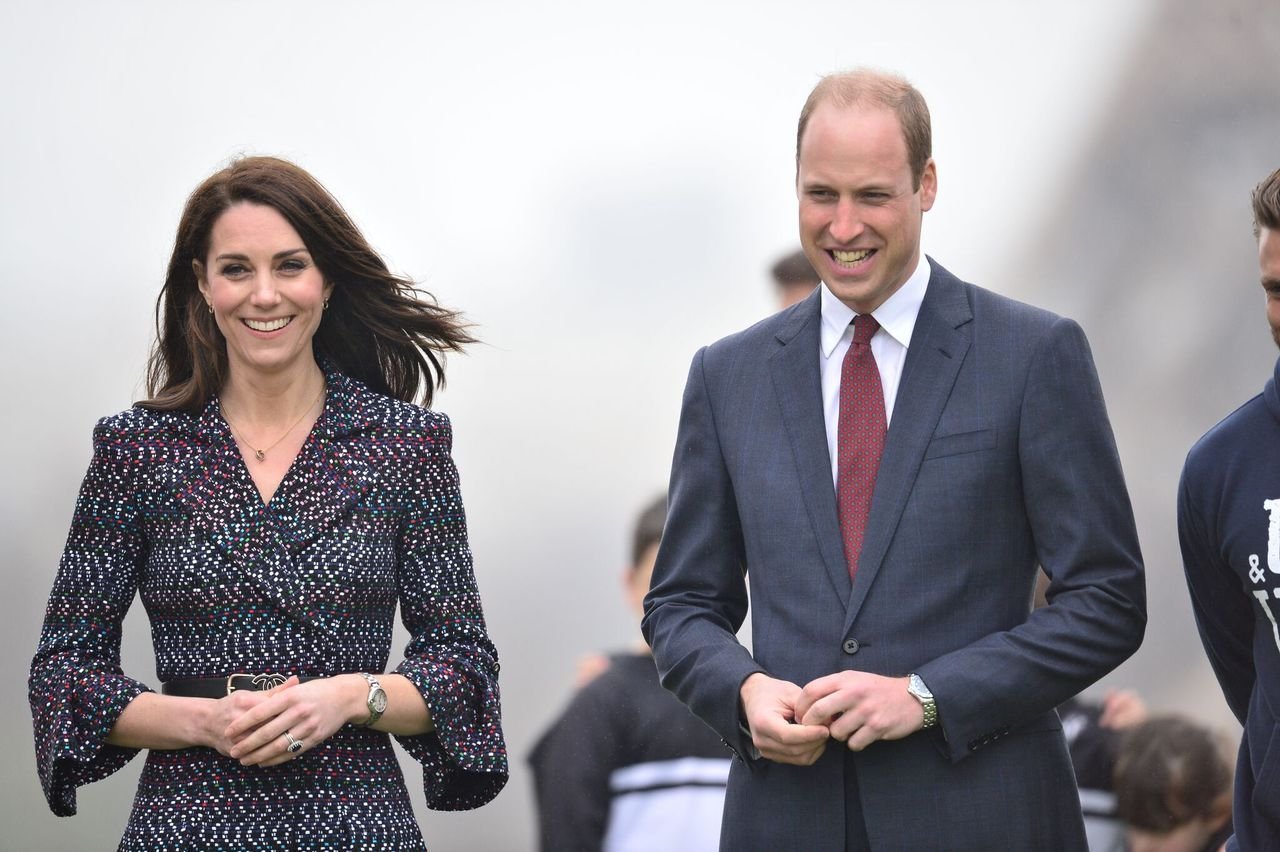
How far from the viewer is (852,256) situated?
2.35m

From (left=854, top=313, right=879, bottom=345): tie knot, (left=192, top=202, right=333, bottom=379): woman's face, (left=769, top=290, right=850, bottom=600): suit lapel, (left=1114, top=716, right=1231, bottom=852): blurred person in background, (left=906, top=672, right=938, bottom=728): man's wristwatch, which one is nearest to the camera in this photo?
(left=906, top=672, right=938, bottom=728): man's wristwatch

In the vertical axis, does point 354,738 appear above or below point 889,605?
below

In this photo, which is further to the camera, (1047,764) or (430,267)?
(430,267)

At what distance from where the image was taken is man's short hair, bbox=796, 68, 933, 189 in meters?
2.33

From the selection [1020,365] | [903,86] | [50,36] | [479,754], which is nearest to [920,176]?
[903,86]

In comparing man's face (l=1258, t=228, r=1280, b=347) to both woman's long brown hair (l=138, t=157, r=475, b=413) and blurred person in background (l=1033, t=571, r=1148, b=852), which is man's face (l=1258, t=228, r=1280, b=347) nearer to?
woman's long brown hair (l=138, t=157, r=475, b=413)

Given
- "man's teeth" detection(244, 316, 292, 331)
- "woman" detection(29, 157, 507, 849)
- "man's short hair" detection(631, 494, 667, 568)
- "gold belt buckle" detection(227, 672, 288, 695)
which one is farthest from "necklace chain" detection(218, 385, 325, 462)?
"man's short hair" detection(631, 494, 667, 568)

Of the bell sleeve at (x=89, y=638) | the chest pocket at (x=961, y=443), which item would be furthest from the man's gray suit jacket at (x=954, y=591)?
the bell sleeve at (x=89, y=638)

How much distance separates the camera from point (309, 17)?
3.74 meters

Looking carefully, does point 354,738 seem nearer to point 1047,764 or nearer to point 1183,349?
point 1047,764

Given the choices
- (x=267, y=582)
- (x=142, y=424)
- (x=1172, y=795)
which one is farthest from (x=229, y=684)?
(x=1172, y=795)

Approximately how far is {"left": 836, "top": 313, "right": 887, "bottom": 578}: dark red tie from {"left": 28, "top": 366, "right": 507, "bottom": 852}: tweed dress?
62 cm

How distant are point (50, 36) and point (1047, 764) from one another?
2739 millimetres

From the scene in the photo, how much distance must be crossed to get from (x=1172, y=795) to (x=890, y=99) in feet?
6.30
